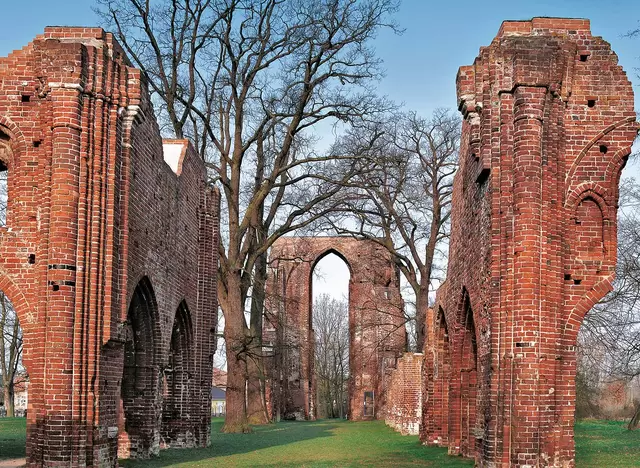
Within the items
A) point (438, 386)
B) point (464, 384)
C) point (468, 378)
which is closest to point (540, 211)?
point (468, 378)

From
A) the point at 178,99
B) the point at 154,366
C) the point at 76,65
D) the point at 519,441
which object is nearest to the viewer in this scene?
the point at 519,441

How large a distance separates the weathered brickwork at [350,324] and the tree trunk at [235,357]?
51.7 ft

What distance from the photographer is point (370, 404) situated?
149ft

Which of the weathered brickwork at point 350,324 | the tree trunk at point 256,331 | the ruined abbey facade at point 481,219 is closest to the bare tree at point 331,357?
the weathered brickwork at point 350,324

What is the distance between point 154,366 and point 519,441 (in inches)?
317

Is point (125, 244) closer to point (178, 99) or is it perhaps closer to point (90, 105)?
point (90, 105)

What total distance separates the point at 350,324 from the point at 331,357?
26.1 meters

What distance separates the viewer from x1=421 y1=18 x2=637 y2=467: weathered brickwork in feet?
40.4

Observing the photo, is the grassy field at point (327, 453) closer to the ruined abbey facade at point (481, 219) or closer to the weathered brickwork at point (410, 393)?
the weathered brickwork at point (410, 393)

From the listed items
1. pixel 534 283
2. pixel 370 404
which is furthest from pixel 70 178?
pixel 370 404

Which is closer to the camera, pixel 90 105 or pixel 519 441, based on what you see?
pixel 519 441

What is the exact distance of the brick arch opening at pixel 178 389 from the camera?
20453 mm

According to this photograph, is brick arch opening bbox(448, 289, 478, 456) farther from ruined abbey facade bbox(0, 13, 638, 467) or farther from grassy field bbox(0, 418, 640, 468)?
ruined abbey facade bbox(0, 13, 638, 467)

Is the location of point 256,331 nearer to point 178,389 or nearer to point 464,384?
point 178,389
